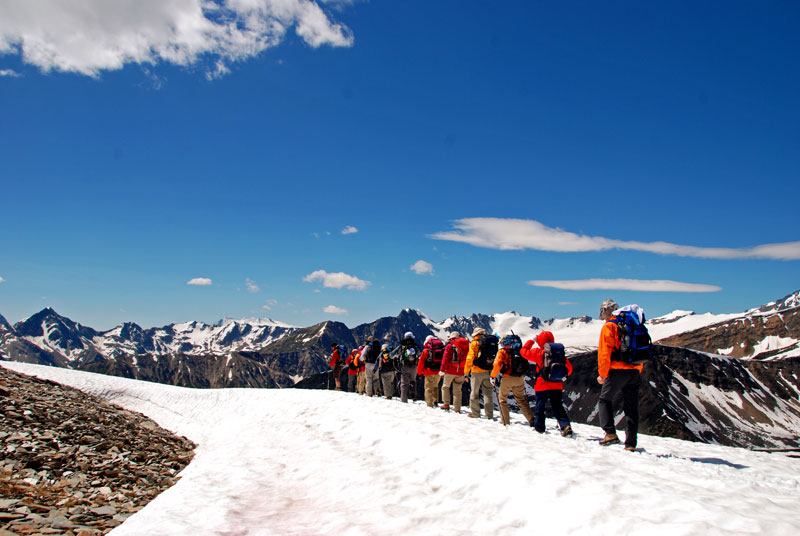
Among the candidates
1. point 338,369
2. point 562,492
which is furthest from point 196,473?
point 338,369

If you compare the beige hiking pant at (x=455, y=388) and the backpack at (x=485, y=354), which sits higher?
the backpack at (x=485, y=354)

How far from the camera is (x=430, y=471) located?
8.44 m

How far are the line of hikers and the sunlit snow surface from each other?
973mm

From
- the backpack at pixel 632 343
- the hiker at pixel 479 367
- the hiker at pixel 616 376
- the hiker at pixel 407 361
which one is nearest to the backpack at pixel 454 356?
the hiker at pixel 479 367

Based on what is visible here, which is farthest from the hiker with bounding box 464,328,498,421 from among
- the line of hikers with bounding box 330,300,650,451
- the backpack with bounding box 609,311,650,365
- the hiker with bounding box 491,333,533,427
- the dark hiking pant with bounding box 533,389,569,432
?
the backpack with bounding box 609,311,650,365

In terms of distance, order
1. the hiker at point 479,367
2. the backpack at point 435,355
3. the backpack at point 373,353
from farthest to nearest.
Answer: the backpack at point 373,353 → the backpack at point 435,355 → the hiker at point 479,367

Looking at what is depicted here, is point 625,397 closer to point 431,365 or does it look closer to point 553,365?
point 553,365

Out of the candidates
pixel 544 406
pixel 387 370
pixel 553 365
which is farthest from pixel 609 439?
pixel 387 370

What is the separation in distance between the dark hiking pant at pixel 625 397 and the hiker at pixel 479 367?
528 centimetres

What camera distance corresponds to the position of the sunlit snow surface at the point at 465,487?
217 inches

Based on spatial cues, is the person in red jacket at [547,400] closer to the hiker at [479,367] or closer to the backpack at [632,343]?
the backpack at [632,343]

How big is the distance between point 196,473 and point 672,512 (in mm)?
9688

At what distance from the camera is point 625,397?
10156 millimetres

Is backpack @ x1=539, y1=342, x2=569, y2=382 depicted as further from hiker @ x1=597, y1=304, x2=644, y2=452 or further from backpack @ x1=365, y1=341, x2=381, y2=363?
backpack @ x1=365, y1=341, x2=381, y2=363
